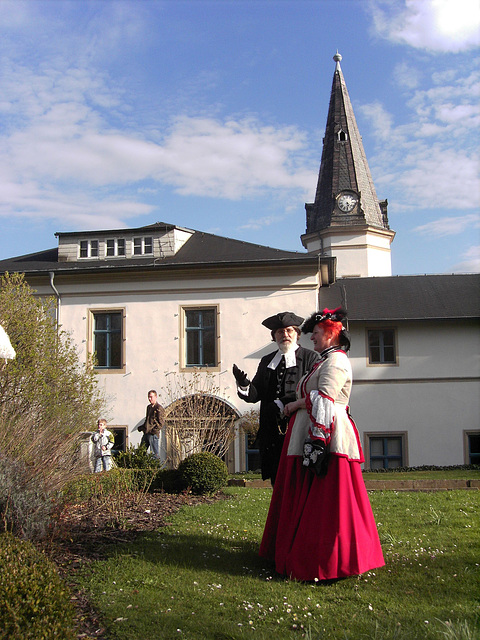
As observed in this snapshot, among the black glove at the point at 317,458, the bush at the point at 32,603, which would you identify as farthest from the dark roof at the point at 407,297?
the bush at the point at 32,603

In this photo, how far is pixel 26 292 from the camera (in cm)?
1600

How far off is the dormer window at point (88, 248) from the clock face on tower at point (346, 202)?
17856mm

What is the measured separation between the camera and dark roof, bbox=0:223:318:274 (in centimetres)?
2019

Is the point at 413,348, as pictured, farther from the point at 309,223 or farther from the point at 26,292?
the point at 309,223

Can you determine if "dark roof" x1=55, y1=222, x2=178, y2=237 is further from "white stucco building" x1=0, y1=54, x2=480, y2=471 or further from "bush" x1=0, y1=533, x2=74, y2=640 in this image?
"bush" x1=0, y1=533, x2=74, y2=640

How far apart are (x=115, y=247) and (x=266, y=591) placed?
18.2m

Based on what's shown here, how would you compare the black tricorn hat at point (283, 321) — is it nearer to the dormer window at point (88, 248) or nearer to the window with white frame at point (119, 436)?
the window with white frame at point (119, 436)

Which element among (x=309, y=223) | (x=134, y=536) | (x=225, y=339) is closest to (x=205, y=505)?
(x=134, y=536)

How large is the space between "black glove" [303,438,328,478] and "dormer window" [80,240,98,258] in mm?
18071

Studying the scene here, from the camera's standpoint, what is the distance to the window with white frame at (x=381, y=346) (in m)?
20.9

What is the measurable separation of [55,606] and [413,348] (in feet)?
59.6

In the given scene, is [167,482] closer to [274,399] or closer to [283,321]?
[274,399]

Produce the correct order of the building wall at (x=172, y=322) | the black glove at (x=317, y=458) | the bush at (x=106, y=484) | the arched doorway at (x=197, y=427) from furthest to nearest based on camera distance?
the building wall at (x=172, y=322) < the arched doorway at (x=197, y=427) < the bush at (x=106, y=484) < the black glove at (x=317, y=458)

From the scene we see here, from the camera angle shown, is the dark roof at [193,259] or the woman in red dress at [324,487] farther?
the dark roof at [193,259]
